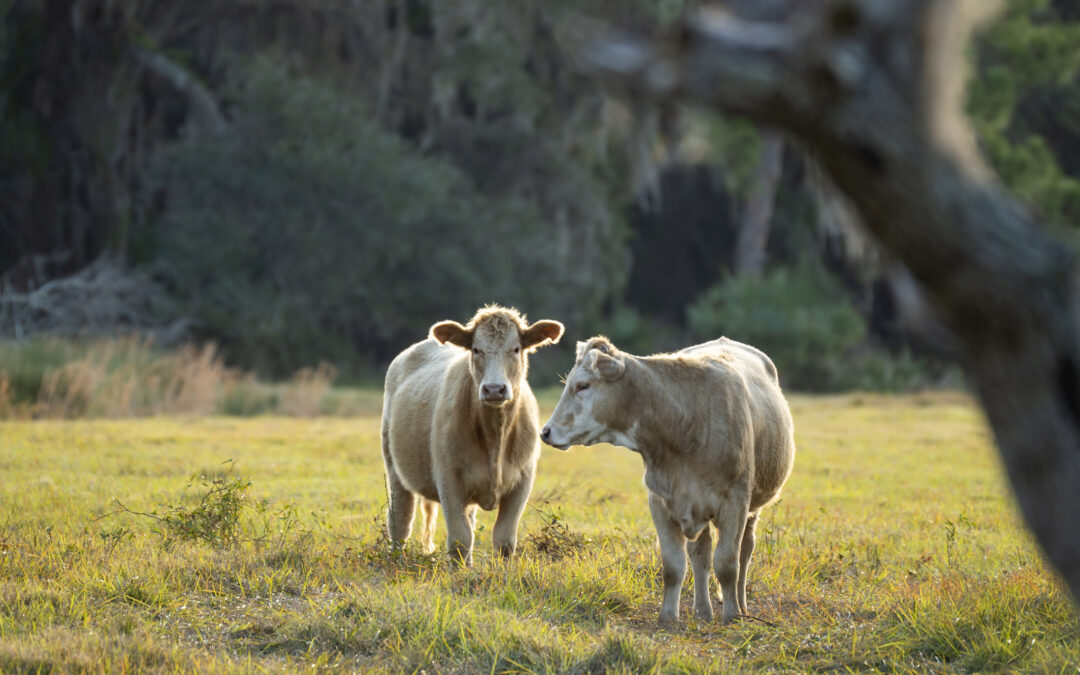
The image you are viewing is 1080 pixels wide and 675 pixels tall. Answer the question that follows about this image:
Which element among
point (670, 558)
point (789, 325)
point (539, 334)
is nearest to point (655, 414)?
point (670, 558)

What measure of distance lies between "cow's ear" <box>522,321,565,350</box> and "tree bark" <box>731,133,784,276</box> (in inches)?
978

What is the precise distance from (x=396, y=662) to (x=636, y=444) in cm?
178

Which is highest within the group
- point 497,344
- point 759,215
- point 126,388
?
point 759,215

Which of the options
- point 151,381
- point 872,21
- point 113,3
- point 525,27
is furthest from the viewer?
point 525,27

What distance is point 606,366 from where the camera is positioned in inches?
239

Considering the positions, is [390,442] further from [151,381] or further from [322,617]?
[151,381]

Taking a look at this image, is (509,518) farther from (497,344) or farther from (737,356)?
(737,356)

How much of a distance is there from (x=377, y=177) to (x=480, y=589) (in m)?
22.2

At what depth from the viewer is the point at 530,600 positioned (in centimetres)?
602

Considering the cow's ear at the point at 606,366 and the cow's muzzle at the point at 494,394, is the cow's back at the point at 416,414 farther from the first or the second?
the cow's ear at the point at 606,366

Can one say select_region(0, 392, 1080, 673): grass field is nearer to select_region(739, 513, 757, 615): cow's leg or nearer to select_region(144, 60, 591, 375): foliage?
select_region(739, 513, 757, 615): cow's leg

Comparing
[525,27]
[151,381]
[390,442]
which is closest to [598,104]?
[525,27]

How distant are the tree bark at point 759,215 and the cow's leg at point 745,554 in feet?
84.4

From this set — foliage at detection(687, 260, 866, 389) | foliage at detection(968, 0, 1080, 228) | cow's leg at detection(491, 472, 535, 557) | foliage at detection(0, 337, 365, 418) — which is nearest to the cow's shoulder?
cow's leg at detection(491, 472, 535, 557)
